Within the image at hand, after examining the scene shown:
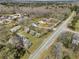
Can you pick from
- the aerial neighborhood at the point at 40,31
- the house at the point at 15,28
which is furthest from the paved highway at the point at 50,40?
the house at the point at 15,28

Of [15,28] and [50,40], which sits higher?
[15,28]

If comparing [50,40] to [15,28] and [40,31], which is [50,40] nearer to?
[40,31]

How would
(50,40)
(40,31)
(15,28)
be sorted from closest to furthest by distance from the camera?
(50,40) < (40,31) < (15,28)

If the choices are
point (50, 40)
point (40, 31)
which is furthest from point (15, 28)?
point (50, 40)

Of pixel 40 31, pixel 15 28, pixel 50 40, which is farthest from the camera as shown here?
pixel 15 28

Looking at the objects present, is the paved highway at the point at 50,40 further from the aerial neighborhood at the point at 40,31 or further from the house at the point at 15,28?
the house at the point at 15,28

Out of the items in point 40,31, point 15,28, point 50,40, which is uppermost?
point 15,28

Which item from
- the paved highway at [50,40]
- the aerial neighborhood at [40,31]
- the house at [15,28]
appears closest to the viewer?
the paved highway at [50,40]

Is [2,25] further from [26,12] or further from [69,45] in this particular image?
[69,45]

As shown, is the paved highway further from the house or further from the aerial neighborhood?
the house

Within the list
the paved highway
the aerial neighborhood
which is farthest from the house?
the paved highway

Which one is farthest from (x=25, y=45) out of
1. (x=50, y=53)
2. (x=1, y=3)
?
(x=1, y=3)

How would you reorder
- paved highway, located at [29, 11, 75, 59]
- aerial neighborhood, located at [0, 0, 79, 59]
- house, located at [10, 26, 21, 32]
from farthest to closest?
house, located at [10, 26, 21, 32] < aerial neighborhood, located at [0, 0, 79, 59] < paved highway, located at [29, 11, 75, 59]
